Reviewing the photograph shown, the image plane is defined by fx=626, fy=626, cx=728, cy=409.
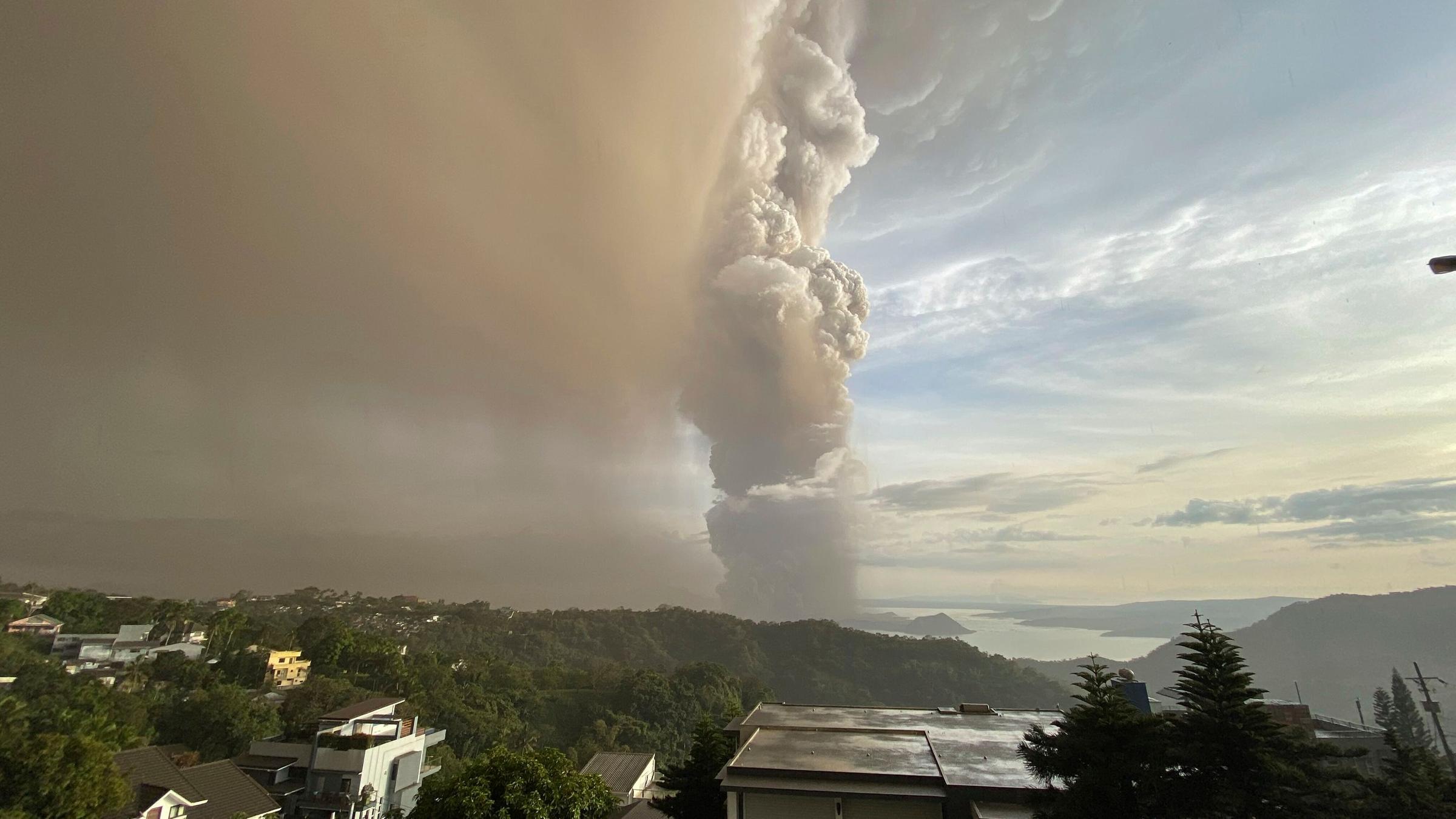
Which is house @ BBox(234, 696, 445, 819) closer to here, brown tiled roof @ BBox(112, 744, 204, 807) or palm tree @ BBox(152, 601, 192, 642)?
brown tiled roof @ BBox(112, 744, 204, 807)

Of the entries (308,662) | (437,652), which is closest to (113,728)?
(308,662)

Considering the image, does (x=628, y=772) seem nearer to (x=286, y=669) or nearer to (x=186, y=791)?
(x=186, y=791)

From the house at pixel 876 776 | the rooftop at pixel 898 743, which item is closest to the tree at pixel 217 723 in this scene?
the rooftop at pixel 898 743

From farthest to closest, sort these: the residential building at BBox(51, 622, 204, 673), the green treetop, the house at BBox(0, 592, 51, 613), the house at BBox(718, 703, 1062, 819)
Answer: the house at BBox(0, 592, 51, 613)
the residential building at BBox(51, 622, 204, 673)
the green treetop
the house at BBox(718, 703, 1062, 819)

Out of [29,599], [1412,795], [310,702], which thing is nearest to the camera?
[1412,795]

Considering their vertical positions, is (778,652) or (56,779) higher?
(56,779)

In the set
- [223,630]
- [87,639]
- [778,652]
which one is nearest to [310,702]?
[223,630]

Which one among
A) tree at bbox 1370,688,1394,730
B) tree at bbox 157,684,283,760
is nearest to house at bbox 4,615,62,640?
tree at bbox 157,684,283,760
